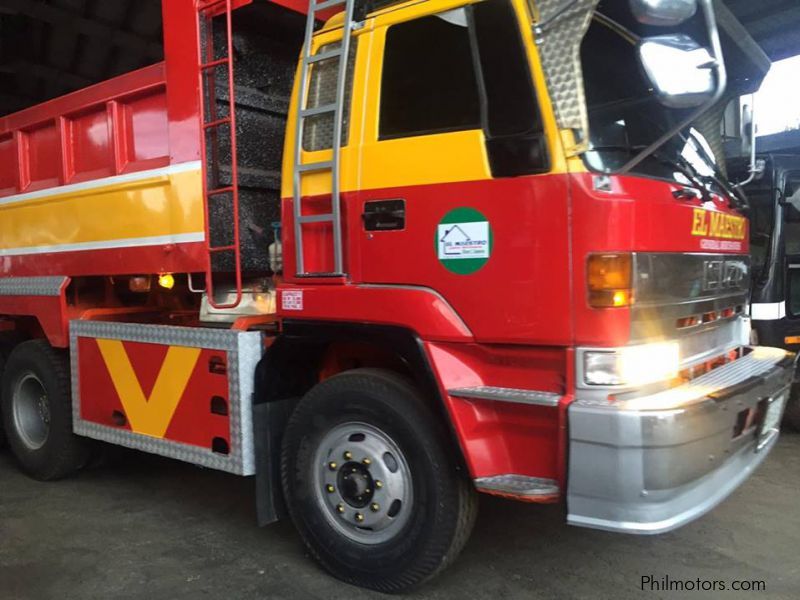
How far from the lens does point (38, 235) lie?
198 inches

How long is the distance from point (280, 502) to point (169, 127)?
2.19 metres

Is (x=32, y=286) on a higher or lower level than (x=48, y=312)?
higher

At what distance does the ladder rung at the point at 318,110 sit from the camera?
10.7 feet

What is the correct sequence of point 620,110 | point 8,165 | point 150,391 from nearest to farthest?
point 620,110 → point 150,391 → point 8,165

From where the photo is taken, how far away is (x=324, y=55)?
131 inches

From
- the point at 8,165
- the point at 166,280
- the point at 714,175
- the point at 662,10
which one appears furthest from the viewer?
the point at 8,165

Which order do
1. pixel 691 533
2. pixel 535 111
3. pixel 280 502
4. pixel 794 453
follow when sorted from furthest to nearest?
pixel 794 453
pixel 691 533
pixel 280 502
pixel 535 111

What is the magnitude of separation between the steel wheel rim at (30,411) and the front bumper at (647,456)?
424 centimetres

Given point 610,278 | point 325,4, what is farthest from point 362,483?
point 325,4

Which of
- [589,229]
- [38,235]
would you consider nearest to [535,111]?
[589,229]

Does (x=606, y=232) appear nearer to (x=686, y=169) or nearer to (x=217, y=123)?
(x=686, y=169)

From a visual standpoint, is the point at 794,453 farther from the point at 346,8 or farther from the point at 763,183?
the point at 346,8

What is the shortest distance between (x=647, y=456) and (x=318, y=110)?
211 centimetres

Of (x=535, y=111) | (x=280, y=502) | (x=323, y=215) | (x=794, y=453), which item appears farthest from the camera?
(x=794, y=453)
